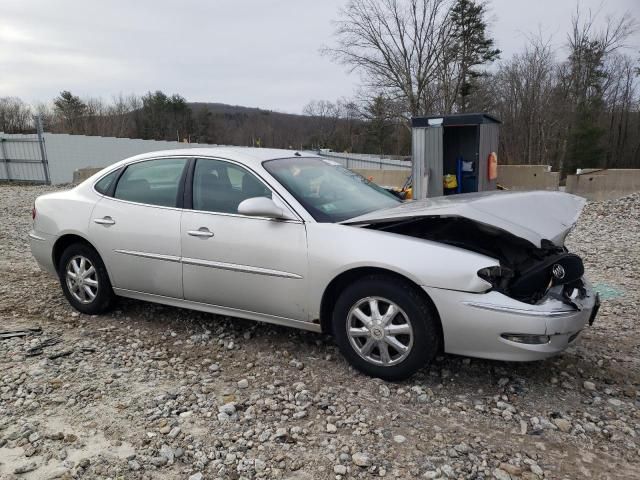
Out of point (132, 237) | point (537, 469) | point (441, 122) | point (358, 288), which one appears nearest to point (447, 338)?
point (358, 288)

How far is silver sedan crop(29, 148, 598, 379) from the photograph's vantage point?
2.85 m

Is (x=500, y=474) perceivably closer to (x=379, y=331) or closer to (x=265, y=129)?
(x=379, y=331)

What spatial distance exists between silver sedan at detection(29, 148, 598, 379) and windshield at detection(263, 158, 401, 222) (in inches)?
0.7

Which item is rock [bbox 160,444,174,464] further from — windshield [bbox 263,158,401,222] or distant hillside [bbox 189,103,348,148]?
distant hillside [bbox 189,103,348,148]

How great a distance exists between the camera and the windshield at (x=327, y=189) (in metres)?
3.47

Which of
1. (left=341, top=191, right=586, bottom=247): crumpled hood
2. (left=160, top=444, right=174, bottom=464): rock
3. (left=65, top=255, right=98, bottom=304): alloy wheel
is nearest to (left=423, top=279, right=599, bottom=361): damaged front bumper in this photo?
(left=341, top=191, right=586, bottom=247): crumpled hood

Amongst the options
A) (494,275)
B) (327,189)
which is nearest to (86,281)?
(327,189)

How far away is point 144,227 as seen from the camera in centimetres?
393

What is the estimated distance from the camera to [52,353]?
3.67 meters

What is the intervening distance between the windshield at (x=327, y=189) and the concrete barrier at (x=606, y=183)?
11046 millimetres

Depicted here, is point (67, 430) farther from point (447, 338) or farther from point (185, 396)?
point (447, 338)

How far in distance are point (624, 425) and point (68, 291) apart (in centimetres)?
449

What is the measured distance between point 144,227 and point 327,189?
1529mm

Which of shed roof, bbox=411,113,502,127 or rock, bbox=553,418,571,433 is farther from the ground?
shed roof, bbox=411,113,502,127
